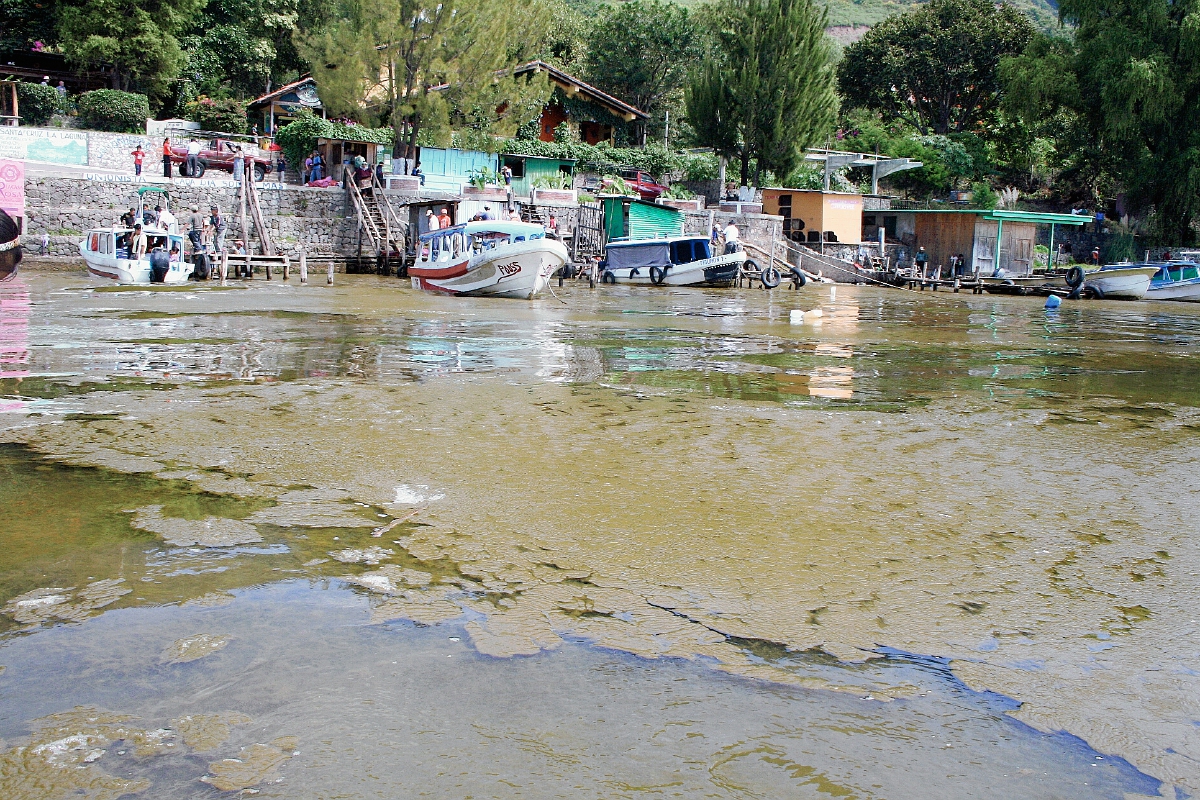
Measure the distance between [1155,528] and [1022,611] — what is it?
5.76 feet

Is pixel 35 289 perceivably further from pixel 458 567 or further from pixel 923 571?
pixel 923 571

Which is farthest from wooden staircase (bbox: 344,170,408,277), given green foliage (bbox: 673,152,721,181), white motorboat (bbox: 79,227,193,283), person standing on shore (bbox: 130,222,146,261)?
green foliage (bbox: 673,152,721,181)

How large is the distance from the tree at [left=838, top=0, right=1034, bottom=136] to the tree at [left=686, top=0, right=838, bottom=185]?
12140 mm

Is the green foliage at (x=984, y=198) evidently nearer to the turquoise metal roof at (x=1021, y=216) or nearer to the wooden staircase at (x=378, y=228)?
the turquoise metal roof at (x=1021, y=216)

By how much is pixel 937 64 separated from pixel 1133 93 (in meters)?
17.3

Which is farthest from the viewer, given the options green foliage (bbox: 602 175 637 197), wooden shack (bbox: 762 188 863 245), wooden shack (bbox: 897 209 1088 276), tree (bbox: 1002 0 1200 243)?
wooden shack (bbox: 762 188 863 245)

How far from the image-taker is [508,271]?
22594 millimetres

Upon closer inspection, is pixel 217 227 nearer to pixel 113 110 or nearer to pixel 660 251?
pixel 113 110

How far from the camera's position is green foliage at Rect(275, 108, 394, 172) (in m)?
34.4

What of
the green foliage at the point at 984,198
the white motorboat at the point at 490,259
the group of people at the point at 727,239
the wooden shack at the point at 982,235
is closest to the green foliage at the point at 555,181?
the group of people at the point at 727,239

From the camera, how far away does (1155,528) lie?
5.47 m

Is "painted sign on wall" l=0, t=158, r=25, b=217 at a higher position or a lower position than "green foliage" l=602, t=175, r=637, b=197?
lower

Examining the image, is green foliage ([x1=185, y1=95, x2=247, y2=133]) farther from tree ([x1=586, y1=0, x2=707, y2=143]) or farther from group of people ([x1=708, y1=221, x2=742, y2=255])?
group of people ([x1=708, y1=221, x2=742, y2=255])

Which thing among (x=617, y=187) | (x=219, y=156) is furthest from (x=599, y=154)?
(x=219, y=156)
